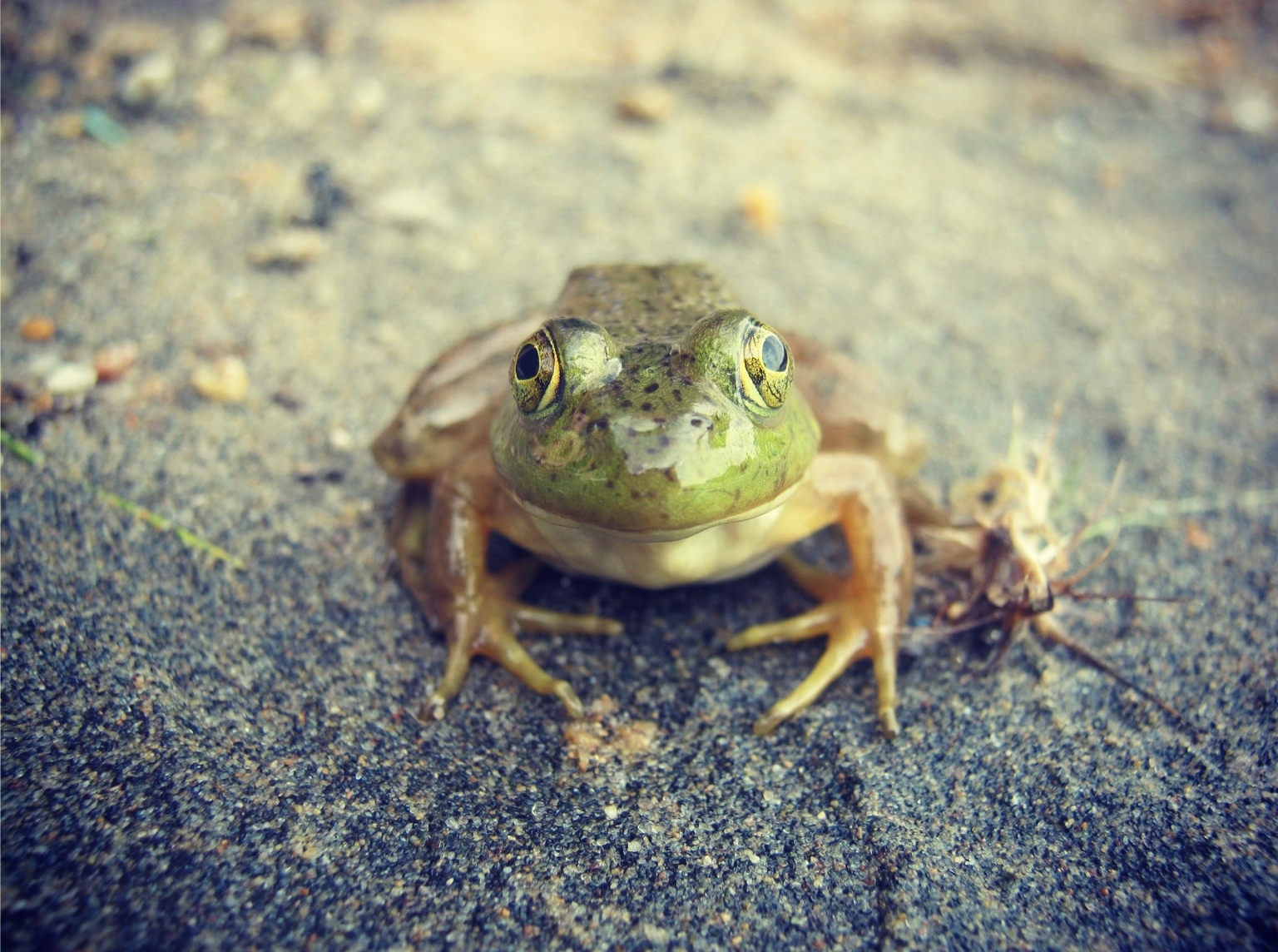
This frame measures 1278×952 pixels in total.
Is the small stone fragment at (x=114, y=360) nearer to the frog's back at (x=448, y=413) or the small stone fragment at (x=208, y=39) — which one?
the frog's back at (x=448, y=413)

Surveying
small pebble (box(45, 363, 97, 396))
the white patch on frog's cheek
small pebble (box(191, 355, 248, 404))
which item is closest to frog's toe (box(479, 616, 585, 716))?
the white patch on frog's cheek

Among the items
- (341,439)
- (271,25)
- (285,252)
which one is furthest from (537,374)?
(271,25)

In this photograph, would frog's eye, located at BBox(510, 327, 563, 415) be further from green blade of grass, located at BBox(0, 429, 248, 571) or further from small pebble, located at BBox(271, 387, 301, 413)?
small pebble, located at BBox(271, 387, 301, 413)

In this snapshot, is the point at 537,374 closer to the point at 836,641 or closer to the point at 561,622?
the point at 561,622

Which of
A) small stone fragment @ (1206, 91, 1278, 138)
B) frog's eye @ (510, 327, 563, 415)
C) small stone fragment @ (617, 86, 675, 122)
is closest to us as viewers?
frog's eye @ (510, 327, 563, 415)

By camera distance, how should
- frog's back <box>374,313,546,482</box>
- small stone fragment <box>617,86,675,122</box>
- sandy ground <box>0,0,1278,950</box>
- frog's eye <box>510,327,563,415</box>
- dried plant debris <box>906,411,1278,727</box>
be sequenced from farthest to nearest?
1. small stone fragment <box>617,86,675,122</box>
2. frog's back <box>374,313,546,482</box>
3. dried plant debris <box>906,411,1278,727</box>
4. frog's eye <box>510,327,563,415</box>
5. sandy ground <box>0,0,1278,950</box>

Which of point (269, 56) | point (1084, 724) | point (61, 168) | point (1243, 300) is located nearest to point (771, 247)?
point (1243, 300)

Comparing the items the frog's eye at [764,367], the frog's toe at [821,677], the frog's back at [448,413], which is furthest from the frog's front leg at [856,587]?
the frog's back at [448,413]
